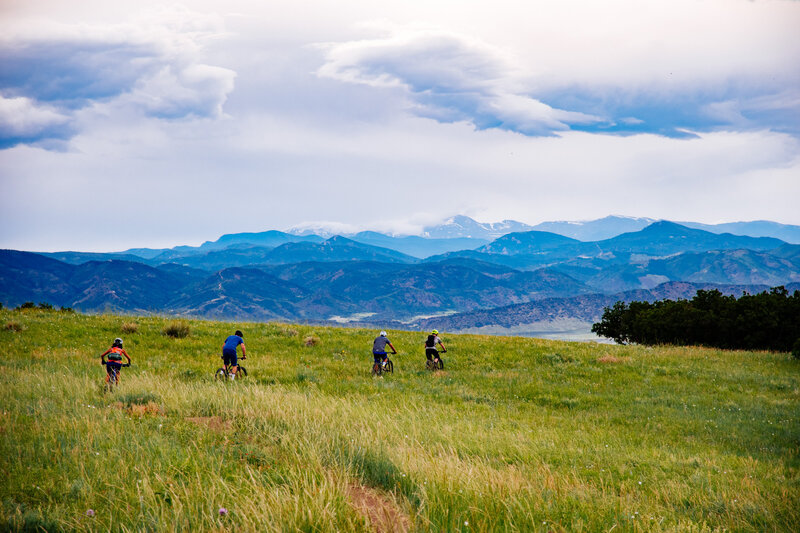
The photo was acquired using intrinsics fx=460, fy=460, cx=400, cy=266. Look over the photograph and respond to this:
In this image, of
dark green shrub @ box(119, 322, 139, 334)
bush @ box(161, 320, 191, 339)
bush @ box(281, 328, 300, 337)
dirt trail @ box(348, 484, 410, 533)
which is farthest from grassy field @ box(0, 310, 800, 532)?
bush @ box(281, 328, 300, 337)

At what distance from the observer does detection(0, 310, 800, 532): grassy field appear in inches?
192

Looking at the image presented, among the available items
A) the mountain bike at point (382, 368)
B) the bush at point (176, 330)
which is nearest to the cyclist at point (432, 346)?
the mountain bike at point (382, 368)

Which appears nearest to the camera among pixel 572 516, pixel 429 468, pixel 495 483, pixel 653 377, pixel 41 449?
pixel 572 516

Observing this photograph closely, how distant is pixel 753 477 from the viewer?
888 centimetres

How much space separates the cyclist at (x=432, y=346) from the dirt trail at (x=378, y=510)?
54.2 feet

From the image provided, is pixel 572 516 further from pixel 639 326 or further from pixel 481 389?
pixel 639 326

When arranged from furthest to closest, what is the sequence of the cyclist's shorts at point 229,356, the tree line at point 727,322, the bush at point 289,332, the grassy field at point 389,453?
1. the tree line at point 727,322
2. the bush at point 289,332
3. the cyclist's shorts at point 229,356
4. the grassy field at point 389,453

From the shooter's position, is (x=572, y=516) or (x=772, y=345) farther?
(x=772, y=345)

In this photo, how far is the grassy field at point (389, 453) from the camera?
488cm

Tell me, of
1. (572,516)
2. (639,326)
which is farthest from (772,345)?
(572,516)

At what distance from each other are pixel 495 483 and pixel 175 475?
13.2 ft

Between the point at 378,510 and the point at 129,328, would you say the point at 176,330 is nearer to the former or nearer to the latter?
the point at 129,328

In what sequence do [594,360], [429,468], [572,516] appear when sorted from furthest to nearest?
1. [594,360]
2. [429,468]
3. [572,516]

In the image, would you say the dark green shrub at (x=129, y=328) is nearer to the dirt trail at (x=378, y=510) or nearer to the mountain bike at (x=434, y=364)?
the mountain bike at (x=434, y=364)
